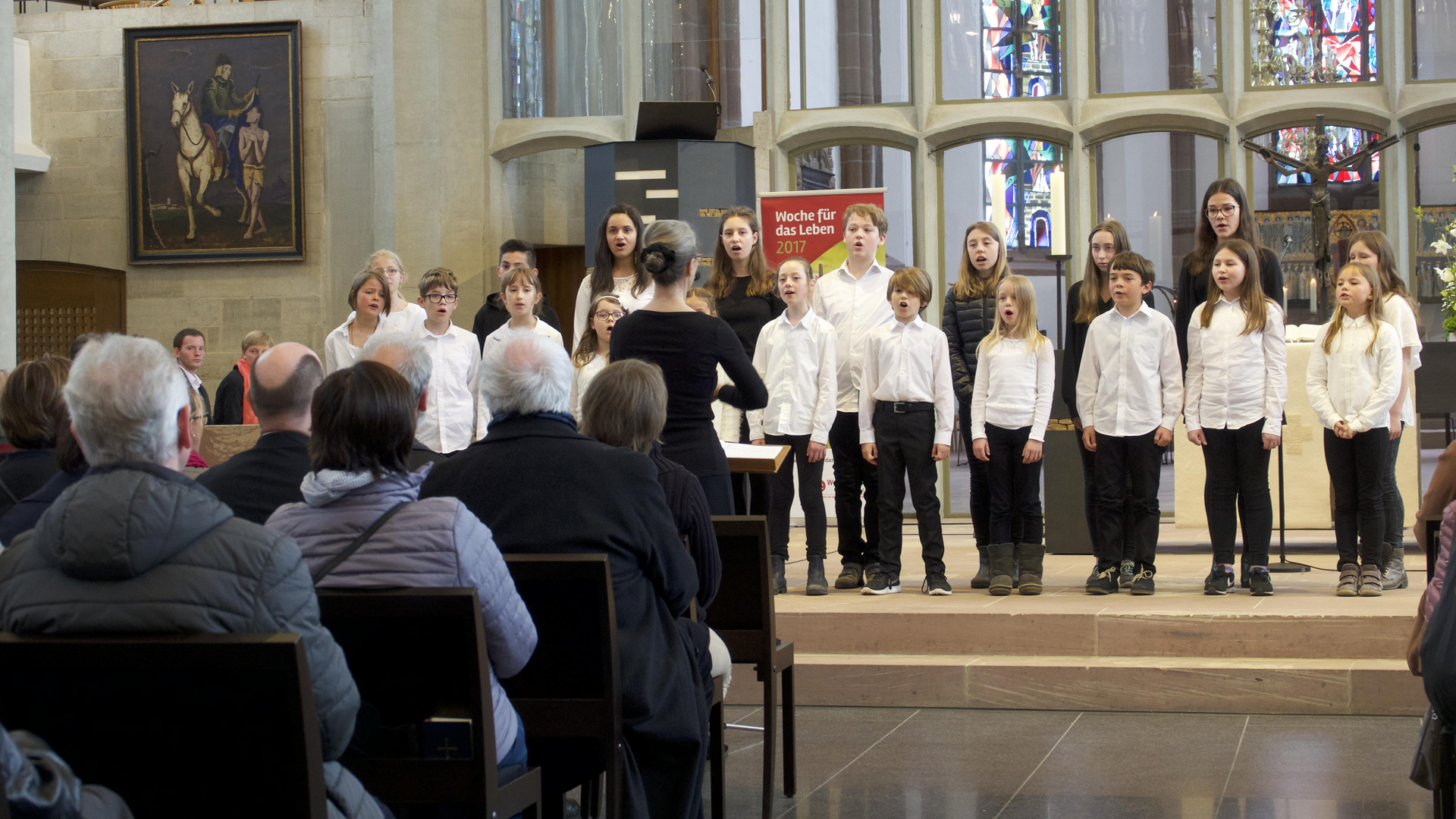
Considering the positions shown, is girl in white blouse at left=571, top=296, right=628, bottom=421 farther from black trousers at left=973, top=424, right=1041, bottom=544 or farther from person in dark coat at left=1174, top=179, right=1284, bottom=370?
person in dark coat at left=1174, top=179, right=1284, bottom=370

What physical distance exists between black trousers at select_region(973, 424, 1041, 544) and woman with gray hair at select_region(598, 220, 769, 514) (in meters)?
1.75

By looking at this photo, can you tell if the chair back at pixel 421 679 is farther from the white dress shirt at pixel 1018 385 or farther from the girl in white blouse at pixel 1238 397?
the girl in white blouse at pixel 1238 397

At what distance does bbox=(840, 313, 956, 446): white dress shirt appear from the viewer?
18.9 feet

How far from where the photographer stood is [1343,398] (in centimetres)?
562

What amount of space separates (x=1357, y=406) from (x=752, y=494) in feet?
8.05

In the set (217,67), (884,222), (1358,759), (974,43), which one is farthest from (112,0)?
(1358,759)

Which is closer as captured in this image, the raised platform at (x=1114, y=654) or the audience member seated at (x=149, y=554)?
the audience member seated at (x=149, y=554)

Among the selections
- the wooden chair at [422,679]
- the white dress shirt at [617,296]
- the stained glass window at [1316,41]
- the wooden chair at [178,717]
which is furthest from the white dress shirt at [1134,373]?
the stained glass window at [1316,41]

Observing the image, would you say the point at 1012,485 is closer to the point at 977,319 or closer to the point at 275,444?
the point at 977,319

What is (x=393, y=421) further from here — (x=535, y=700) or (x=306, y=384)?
(x=535, y=700)

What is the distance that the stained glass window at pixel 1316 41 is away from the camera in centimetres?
928

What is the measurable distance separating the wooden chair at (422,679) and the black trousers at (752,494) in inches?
98.0

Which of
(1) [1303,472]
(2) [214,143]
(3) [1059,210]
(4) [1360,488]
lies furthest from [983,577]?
(2) [214,143]

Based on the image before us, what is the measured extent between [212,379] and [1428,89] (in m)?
8.82
